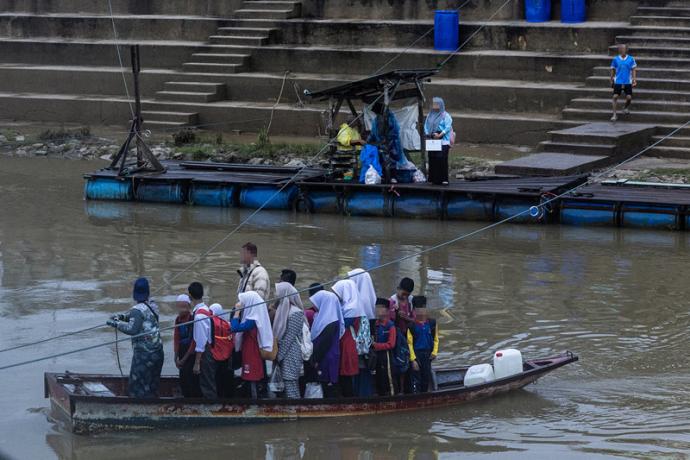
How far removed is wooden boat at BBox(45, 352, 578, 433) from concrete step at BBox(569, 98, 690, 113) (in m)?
13.3

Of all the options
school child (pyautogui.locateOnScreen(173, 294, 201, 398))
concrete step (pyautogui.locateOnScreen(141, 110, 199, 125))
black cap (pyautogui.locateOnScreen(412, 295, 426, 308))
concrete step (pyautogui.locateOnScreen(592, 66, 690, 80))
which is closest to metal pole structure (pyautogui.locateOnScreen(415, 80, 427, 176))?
concrete step (pyautogui.locateOnScreen(592, 66, 690, 80))

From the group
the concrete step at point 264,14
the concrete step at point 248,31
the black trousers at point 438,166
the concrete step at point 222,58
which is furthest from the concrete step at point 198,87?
the black trousers at point 438,166

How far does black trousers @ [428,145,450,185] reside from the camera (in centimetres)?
1850

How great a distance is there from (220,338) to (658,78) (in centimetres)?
1570

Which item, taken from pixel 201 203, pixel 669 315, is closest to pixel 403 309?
pixel 669 315

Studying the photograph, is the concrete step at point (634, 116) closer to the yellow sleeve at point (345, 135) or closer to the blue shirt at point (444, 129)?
the blue shirt at point (444, 129)

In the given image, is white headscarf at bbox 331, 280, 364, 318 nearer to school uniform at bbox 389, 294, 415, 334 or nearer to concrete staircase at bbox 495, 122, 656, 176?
school uniform at bbox 389, 294, 415, 334

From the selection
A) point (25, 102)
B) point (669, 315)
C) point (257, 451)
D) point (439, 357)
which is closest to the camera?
point (257, 451)

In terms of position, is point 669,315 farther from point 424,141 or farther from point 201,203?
point 201,203

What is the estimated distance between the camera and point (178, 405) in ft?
Answer: 31.5

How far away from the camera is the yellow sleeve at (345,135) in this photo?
60.8 feet

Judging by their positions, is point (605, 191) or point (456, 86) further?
point (456, 86)

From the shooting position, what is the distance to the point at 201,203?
20.1m

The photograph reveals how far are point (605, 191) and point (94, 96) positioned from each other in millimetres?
15232
